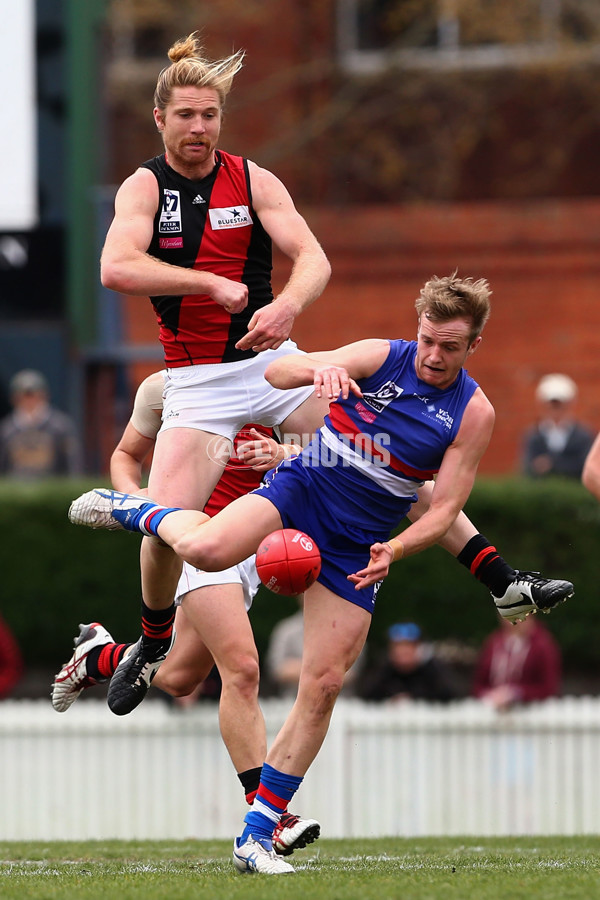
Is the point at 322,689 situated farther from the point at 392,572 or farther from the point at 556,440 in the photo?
the point at 556,440

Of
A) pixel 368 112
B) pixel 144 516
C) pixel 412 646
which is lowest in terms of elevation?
pixel 412 646

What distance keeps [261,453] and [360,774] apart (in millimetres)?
5117

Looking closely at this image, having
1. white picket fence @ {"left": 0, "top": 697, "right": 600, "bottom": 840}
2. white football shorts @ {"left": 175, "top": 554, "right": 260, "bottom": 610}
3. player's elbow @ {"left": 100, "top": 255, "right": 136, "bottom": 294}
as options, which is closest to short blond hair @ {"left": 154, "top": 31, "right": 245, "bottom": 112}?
player's elbow @ {"left": 100, "top": 255, "right": 136, "bottom": 294}

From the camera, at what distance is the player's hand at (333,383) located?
21.0ft

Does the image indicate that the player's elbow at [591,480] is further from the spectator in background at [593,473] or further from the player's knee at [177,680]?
the player's knee at [177,680]

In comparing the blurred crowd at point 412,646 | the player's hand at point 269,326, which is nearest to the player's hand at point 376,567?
the player's hand at point 269,326

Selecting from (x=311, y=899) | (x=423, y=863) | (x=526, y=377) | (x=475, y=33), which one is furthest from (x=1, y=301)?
(x=311, y=899)

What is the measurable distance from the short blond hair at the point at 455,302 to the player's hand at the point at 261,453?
110cm

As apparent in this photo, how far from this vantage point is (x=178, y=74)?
704 centimetres

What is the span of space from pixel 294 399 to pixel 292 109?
1276cm

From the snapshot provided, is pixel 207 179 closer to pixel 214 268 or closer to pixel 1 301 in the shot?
pixel 214 268

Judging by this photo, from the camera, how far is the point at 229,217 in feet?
23.8

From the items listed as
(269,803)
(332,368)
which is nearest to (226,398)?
(332,368)

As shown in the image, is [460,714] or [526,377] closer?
[460,714]
